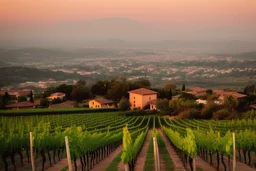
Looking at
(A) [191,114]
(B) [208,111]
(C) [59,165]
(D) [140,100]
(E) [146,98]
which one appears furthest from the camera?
(E) [146,98]

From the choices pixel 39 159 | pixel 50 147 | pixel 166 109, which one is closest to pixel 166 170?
pixel 50 147

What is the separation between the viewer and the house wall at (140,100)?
82919 millimetres

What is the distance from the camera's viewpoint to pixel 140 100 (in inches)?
3268

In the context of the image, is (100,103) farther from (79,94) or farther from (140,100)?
(79,94)

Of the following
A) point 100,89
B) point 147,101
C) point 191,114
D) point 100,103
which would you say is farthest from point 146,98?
point 191,114

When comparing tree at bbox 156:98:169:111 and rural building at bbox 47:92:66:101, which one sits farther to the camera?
rural building at bbox 47:92:66:101

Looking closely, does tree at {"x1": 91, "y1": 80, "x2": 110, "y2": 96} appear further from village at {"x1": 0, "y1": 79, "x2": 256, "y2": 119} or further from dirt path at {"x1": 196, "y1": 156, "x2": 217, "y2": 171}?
dirt path at {"x1": 196, "y1": 156, "x2": 217, "y2": 171}

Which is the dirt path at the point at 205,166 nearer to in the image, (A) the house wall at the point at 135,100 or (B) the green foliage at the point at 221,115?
(B) the green foliage at the point at 221,115

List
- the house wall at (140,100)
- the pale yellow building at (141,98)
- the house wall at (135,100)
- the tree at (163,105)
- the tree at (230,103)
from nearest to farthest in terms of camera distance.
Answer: the tree at (230,103) → the tree at (163,105) → the pale yellow building at (141,98) → the house wall at (140,100) → the house wall at (135,100)

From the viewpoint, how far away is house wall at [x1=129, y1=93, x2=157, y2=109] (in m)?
82.9

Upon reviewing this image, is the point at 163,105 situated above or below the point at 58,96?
above

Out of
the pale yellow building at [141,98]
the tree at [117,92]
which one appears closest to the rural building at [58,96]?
the tree at [117,92]

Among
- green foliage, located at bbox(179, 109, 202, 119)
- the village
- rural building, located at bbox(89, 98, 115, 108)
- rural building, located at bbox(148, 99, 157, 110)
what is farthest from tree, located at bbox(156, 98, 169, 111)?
rural building, located at bbox(89, 98, 115, 108)

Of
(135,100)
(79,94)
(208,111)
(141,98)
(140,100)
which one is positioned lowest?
(135,100)
